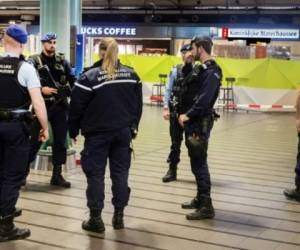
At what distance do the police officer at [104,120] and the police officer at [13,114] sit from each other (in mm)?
310

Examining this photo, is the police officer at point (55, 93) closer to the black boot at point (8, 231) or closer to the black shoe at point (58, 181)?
the black shoe at point (58, 181)

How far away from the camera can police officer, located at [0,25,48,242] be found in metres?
3.72

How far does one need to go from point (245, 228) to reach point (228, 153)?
364cm

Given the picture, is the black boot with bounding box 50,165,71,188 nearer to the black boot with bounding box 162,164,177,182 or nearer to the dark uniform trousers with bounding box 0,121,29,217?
the black boot with bounding box 162,164,177,182

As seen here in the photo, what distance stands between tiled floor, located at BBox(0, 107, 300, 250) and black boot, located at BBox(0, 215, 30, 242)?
0.07 m

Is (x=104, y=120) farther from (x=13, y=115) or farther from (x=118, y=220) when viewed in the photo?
(x=118, y=220)

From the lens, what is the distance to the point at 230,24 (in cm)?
2086

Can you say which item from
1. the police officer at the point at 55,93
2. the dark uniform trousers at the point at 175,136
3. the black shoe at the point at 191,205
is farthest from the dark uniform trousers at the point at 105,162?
the dark uniform trousers at the point at 175,136

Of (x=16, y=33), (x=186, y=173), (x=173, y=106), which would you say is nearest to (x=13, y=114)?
(x=16, y=33)

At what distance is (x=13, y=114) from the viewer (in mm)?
3732

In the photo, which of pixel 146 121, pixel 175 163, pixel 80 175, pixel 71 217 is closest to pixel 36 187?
pixel 80 175

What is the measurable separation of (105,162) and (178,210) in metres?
0.97

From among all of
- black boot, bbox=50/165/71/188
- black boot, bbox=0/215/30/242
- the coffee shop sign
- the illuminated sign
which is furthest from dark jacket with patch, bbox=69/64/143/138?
the coffee shop sign

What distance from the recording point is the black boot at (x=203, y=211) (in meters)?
4.44
